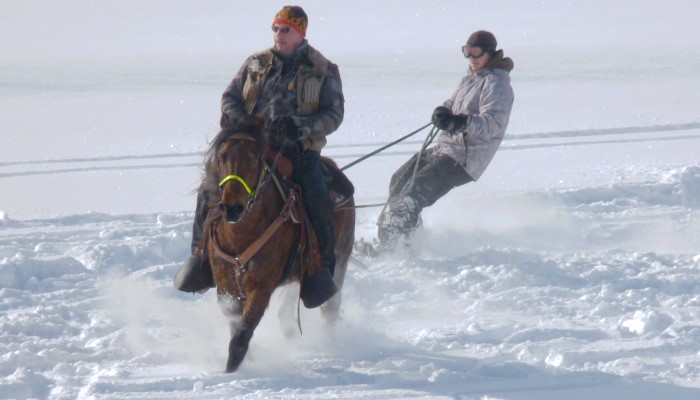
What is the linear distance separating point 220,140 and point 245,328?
3.06ft

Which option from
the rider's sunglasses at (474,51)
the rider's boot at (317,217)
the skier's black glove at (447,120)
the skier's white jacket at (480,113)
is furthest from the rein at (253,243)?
the rider's sunglasses at (474,51)

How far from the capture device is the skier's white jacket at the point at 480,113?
7.31m

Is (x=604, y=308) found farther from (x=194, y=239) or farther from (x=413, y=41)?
(x=413, y=41)

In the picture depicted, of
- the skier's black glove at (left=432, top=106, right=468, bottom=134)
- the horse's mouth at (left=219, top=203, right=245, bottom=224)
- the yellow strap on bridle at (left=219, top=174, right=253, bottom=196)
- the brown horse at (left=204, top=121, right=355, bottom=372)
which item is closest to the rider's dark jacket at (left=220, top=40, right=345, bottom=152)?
the brown horse at (left=204, top=121, right=355, bottom=372)

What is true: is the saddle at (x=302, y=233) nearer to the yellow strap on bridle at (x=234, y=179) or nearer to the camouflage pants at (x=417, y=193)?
the yellow strap on bridle at (x=234, y=179)

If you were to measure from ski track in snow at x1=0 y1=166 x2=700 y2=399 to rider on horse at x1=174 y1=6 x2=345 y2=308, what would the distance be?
517 mm

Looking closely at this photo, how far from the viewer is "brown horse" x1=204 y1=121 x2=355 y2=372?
4629 mm

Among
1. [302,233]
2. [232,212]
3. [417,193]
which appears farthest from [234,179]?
[417,193]

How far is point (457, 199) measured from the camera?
9.20m

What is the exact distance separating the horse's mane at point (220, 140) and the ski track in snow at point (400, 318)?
0.93 m

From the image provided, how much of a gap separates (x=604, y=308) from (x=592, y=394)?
1.39 metres

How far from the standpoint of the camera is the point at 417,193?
768 centimetres

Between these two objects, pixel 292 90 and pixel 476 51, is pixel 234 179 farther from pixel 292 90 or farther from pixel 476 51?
pixel 476 51

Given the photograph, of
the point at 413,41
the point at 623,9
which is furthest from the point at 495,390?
the point at 623,9
